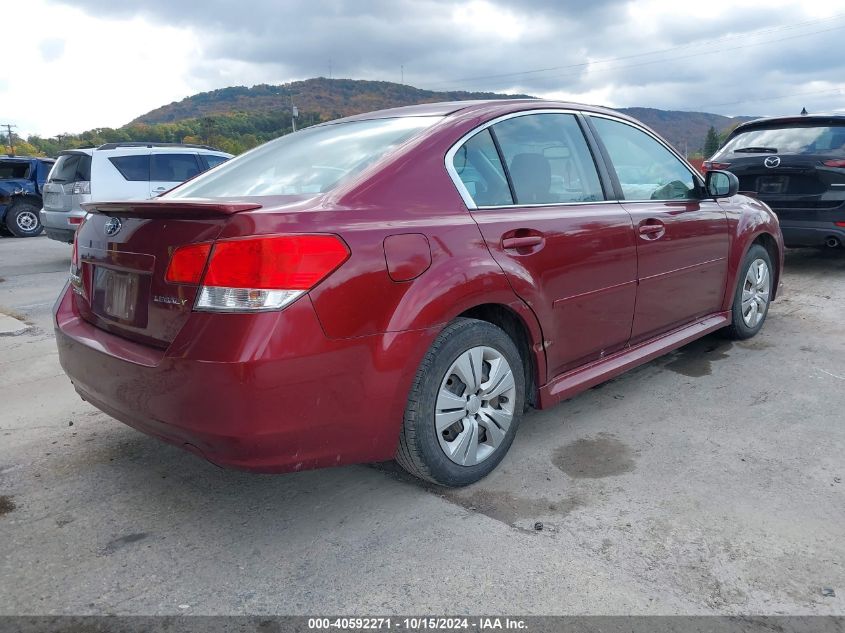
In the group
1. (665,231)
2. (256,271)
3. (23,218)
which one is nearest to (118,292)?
(256,271)

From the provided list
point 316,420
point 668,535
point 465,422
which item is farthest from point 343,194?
point 668,535

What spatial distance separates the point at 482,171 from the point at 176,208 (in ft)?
4.32

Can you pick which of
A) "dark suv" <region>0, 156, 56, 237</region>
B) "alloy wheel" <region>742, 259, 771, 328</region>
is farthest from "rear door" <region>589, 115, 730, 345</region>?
"dark suv" <region>0, 156, 56, 237</region>

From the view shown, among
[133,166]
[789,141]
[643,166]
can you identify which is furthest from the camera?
[133,166]

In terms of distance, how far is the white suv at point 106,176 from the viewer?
9.83 metres

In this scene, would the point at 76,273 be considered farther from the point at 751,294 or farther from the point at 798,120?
the point at 798,120

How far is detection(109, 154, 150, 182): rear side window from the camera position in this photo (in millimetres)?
10172

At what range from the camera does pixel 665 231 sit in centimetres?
382

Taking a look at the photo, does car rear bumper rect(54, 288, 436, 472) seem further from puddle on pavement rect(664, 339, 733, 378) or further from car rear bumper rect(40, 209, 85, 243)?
car rear bumper rect(40, 209, 85, 243)

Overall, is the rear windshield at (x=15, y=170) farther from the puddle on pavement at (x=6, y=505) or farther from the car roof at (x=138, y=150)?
the puddle on pavement at (x=6, y=505)

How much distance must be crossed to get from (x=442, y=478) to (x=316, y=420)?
0.69 meters

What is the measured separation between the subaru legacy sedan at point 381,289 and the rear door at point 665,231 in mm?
24

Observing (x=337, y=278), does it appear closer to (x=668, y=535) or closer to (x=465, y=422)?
(x=465, y=422)

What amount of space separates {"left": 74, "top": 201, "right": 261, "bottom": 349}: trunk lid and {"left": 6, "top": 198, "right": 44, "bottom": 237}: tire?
13957mm
